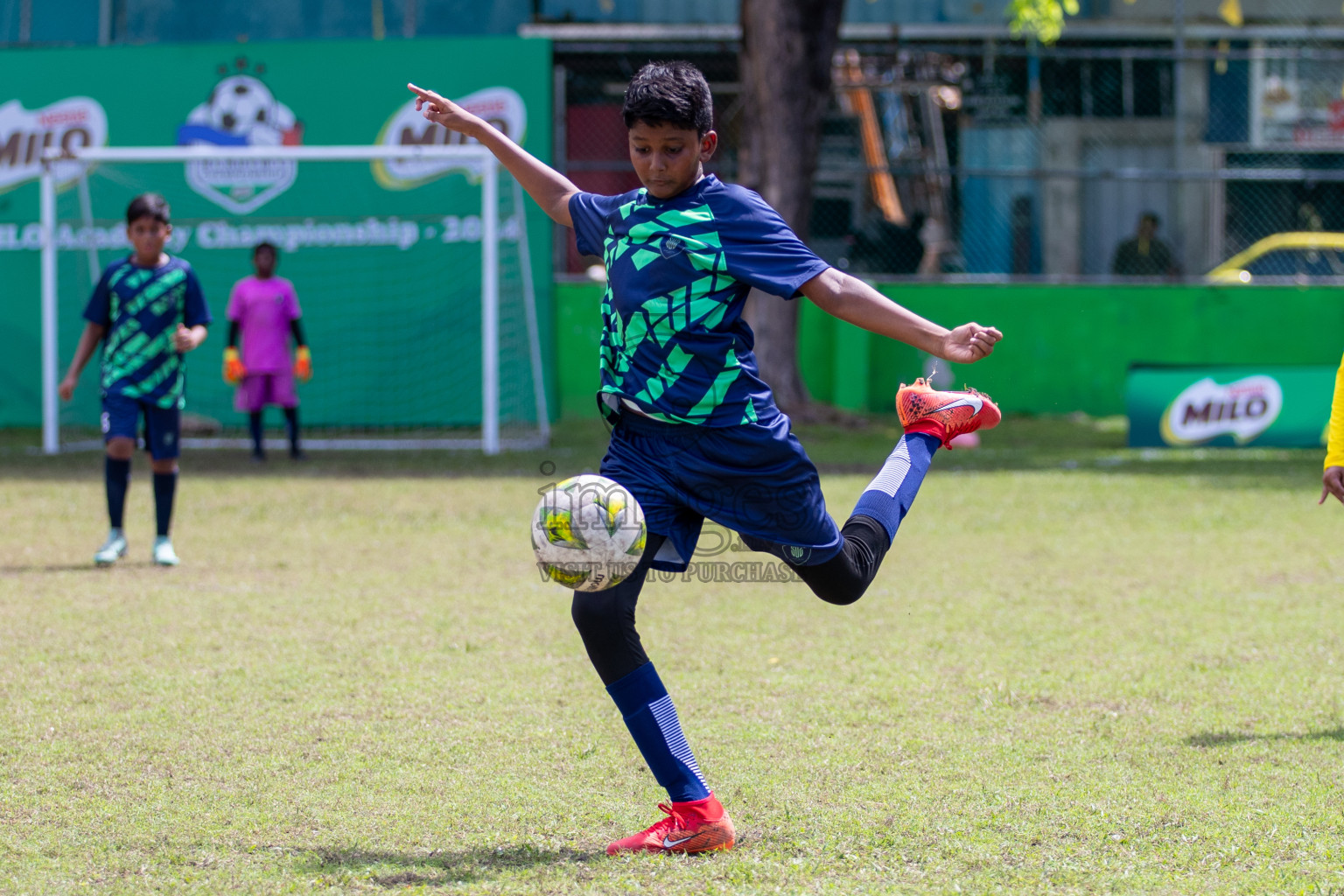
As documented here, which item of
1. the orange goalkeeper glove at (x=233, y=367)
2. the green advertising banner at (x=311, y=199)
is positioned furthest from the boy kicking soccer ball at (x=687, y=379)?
the green advertising banner at (x=311, y=199)

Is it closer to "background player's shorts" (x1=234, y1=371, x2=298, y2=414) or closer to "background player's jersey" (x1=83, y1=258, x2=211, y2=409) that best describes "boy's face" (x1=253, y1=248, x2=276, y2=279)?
"background player's shorts" (x1=234, y1=371, x2=298, y2=414)

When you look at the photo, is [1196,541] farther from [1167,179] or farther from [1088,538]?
[1167,179]

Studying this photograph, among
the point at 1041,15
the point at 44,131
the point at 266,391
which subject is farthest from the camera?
the point at 44,131

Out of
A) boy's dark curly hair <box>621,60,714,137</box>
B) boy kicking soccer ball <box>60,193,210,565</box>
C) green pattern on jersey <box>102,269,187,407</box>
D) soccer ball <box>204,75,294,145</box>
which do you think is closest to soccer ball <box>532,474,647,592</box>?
boy's dark curly hair <box>621,60,714,137</box>

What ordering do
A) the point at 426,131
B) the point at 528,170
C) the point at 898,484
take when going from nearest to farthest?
the point at 528,170 → the point at 898,484 → the point at 426,131

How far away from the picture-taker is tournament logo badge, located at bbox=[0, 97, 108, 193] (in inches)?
667

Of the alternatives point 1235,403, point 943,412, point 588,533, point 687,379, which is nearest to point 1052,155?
point 1235,403

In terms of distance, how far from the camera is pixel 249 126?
16.9 metres

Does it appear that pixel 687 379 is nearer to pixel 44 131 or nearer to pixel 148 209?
pixel 148 209

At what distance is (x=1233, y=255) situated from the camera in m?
18.2

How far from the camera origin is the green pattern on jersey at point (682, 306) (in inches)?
141

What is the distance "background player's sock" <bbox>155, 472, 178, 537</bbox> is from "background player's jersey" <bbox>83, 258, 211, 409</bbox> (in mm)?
418

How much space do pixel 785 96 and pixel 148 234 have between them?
8.81 metres

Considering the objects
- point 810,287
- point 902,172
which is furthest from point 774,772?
point 902,172
